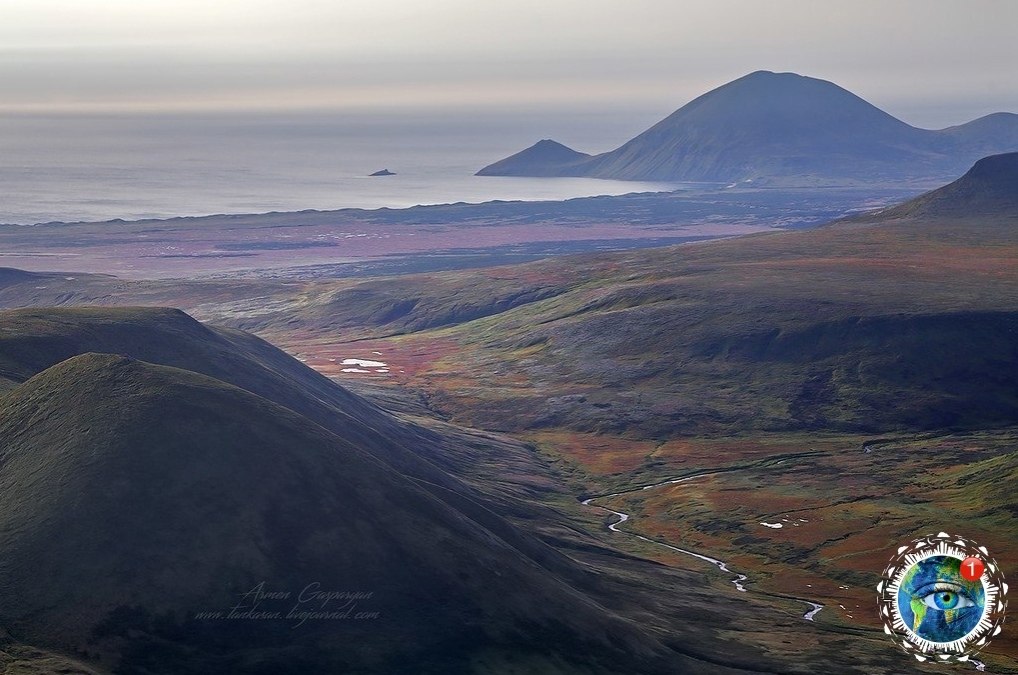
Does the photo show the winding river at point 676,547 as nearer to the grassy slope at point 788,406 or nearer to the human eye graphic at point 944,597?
the grassy slope at point 788,406

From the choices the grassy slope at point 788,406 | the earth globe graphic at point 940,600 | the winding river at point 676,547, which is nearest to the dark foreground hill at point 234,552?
the earth globe graphic at point 940,600

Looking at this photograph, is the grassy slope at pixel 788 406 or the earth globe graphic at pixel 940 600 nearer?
the earth globe graphic at pixel 940 600

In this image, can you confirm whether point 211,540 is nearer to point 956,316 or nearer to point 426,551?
point 426,551

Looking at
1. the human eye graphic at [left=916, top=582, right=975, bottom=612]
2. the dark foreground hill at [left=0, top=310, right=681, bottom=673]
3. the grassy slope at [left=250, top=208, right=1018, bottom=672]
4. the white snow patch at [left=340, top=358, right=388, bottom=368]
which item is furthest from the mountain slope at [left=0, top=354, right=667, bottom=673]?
the white snow patch at [left=340, top=358, right=388, bottom=368]

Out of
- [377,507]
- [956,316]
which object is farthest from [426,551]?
[956,316]

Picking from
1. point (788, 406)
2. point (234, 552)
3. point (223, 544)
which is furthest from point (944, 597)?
point (788, 406)

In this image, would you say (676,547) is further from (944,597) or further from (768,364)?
(768,364)

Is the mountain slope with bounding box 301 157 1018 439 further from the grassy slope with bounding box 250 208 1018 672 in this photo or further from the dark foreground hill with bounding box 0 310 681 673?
the dark foreground hill with bounding box 0 310 681 673
